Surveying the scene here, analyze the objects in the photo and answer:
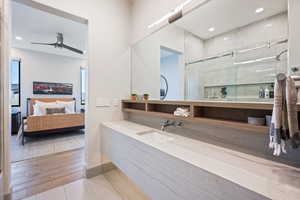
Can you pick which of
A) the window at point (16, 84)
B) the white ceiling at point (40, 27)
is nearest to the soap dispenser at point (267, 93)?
the white ceiling at point (40, 27)

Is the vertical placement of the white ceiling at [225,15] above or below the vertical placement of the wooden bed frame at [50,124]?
above

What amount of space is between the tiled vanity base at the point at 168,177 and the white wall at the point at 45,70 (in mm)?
4978

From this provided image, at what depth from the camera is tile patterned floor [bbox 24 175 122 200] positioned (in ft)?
5.22

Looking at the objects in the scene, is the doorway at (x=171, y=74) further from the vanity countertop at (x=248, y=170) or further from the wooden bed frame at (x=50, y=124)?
the wooden bed frame at (x=50, y=124)

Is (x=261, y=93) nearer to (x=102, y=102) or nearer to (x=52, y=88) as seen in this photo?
(x=102, y=102)

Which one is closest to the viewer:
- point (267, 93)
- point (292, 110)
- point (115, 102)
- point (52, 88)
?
point (292, 110)

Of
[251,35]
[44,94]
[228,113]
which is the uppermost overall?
[251,35]

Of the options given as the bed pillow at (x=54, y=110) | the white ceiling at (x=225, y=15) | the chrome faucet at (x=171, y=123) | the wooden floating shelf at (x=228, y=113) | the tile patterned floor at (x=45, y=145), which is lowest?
the tile patterned floor at (x=45, y=145)

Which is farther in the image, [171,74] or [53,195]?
[171,74]

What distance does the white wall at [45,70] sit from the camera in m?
4.67

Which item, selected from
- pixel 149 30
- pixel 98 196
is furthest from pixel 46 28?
pixel 98 196

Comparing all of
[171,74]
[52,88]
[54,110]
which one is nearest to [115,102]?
[171,74]

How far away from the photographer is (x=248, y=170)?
0.77 meters

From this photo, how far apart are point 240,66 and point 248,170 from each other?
1096 mm
